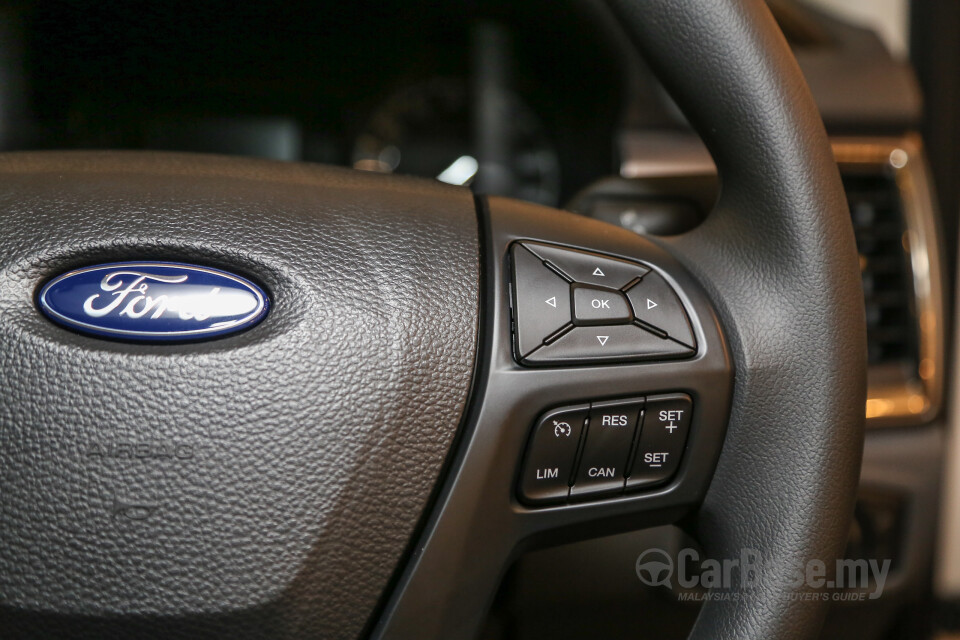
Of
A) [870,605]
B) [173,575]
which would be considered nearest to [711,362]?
[173,575]

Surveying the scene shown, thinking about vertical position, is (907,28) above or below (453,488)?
above

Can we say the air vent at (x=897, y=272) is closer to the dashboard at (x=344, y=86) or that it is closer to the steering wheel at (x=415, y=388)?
the dashboard at (x=344, y=86)

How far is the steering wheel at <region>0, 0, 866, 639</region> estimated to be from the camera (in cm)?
35

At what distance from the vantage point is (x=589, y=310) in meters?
0.41

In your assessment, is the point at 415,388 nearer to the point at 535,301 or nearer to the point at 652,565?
the point at 535,301

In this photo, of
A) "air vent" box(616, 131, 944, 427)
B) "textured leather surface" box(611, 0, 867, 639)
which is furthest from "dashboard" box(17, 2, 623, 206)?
"textured leather surface" box(611, 0, 867, 639)

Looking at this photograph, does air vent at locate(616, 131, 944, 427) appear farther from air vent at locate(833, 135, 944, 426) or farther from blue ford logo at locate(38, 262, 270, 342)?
blue ford logo at locate(38, 262, 270, 342)

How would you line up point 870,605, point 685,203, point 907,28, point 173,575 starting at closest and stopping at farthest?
point 173,575 < point 685,203 < point 870,605 < point 907,28

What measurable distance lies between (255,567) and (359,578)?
0.17 ft

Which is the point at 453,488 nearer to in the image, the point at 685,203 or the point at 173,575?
the point at 173,575

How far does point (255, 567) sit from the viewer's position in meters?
0.36

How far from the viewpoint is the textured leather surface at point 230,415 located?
0.35 meters

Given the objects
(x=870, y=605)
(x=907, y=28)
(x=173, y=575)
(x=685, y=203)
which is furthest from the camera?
(x=907, y=28)

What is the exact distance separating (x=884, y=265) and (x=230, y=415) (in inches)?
29.7
